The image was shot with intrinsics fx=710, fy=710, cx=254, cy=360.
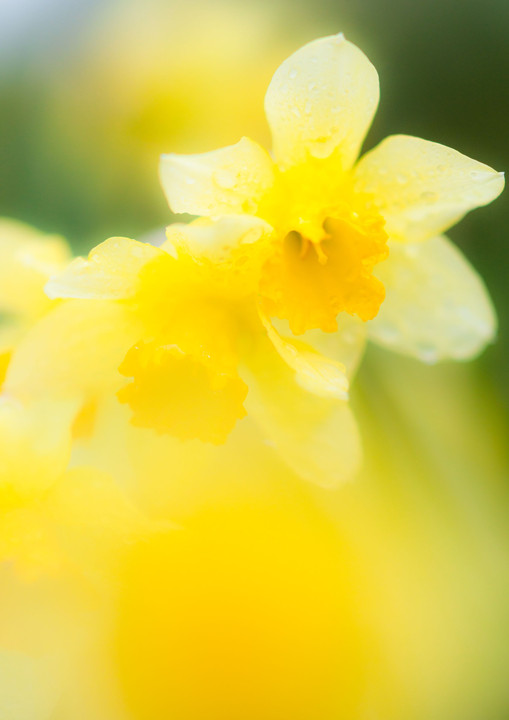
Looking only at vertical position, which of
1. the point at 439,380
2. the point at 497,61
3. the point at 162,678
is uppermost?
the point at 497,61

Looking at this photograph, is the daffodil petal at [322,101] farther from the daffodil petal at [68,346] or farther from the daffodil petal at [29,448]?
the daffodil petal at [29,448]

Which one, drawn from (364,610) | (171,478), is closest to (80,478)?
(171,478)

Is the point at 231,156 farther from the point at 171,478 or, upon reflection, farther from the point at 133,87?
the point at 133,87

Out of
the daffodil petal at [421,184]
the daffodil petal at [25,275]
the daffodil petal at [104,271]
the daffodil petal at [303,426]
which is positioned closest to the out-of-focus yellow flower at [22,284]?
the daffodil petal at [25,275]

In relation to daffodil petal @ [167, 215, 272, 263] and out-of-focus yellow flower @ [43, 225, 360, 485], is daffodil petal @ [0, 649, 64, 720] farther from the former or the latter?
daffodil petal @ [167, 215, 272, 263]

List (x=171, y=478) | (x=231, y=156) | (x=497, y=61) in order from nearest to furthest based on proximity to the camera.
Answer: (x=231, y=156), (x=171, y=478), (x=497, y=61)

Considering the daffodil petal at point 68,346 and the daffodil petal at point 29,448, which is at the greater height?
the daffodil petal at point 68,346
